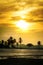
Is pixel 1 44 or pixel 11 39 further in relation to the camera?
pixel 1 44

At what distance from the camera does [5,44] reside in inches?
7810

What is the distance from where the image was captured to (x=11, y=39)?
580 ft
